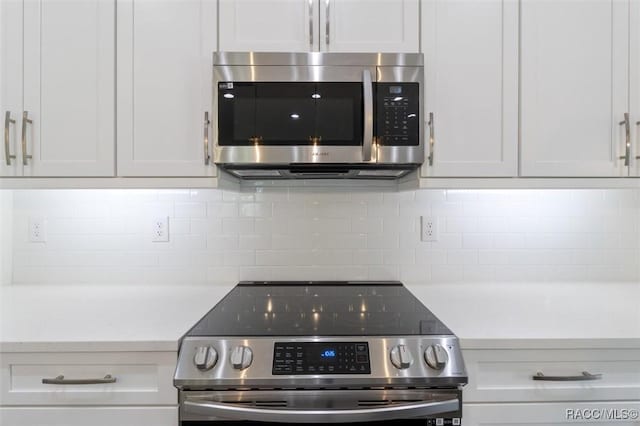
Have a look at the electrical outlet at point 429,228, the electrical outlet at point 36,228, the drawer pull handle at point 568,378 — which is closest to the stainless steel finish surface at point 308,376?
the drawer pull handle at point 568,378

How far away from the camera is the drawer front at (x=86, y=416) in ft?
3.40

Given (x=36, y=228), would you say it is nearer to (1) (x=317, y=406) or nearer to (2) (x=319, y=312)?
(2) (x=319, y=312)

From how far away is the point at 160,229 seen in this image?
1.71 metres

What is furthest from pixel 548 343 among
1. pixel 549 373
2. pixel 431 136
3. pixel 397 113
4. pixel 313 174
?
pixel 313 174

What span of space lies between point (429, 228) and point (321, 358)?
932 millimetres

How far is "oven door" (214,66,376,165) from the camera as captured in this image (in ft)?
4.37

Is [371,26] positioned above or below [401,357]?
above

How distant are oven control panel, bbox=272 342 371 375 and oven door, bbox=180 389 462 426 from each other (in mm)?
57

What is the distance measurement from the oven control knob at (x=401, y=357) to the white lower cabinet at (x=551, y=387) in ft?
0.56

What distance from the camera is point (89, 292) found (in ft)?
5.18

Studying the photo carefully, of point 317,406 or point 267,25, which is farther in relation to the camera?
point 267,25

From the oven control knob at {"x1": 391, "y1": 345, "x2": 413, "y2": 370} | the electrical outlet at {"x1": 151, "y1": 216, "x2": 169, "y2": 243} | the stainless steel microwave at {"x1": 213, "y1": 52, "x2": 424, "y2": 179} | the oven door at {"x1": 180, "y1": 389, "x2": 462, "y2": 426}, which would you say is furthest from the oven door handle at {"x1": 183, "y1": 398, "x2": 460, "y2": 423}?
the electrical outlet at {"x1": 151, "y1": 216, "x2": 169, "y2": 243}

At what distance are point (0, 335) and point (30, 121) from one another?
0.76 m

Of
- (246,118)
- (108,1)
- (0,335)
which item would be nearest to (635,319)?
(246,118)
